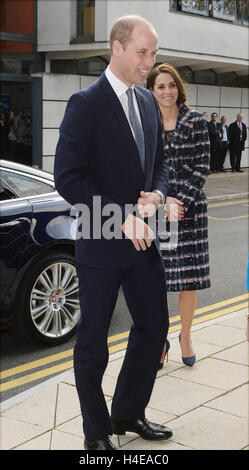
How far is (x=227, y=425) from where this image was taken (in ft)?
11.5

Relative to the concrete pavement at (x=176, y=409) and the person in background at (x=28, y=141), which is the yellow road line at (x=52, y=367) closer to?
the concrete pavement at (x=176, y=409)

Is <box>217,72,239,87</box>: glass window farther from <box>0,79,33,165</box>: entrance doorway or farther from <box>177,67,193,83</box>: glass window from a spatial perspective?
<box>0,79,33,165</box>: entrance doorway

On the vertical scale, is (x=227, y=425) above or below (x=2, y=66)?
below

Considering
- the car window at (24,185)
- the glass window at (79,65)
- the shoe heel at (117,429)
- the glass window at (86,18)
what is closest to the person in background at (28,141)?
the glass window at (79,65)

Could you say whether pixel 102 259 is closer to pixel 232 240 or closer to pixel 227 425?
pixel 227 425

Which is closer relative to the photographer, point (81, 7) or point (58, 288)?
point (58, 288)

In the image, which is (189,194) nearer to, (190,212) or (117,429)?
(190,212)

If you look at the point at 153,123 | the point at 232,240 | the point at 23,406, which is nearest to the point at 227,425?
the point at 23,406

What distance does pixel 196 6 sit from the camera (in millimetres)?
20281

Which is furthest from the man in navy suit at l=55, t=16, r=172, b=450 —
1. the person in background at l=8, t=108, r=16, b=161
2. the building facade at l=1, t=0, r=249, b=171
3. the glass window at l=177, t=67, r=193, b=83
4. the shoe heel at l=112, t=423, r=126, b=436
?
the glass window at l=177, t=67, r=193, b=83

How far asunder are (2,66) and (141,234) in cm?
1586

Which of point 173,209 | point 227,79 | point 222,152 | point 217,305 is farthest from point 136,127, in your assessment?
point 227,79

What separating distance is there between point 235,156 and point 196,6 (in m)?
5.24

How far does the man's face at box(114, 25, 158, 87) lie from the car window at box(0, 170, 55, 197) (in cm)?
231
